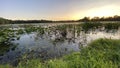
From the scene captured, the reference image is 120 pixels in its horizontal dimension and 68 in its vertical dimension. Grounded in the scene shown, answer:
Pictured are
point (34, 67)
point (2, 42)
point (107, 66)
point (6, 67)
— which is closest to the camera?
point (107, 66)

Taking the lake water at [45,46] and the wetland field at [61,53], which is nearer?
the wetland field at [61,53]

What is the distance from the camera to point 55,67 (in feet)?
16.7

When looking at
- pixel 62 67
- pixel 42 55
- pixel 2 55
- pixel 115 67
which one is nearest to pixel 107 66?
pixel 115 67

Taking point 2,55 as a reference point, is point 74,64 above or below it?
above

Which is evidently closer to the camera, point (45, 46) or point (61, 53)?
point (61, 53)

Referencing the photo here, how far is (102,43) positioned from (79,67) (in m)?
5.75

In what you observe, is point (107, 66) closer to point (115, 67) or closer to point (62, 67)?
point (115, 67)

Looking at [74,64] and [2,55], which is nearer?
[74,64]

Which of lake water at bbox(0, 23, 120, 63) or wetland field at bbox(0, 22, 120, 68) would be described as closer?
wetland field at bbox(0, 22, 120, 68)

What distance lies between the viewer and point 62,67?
500cm

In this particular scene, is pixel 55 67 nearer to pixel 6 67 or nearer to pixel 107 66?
pixel 107 66

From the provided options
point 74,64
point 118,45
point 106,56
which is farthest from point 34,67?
point 118,45

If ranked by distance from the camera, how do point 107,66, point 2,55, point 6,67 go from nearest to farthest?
point 107,66 < point 6,67 < point 2,55

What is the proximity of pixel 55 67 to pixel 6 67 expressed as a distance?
2.03 metres
